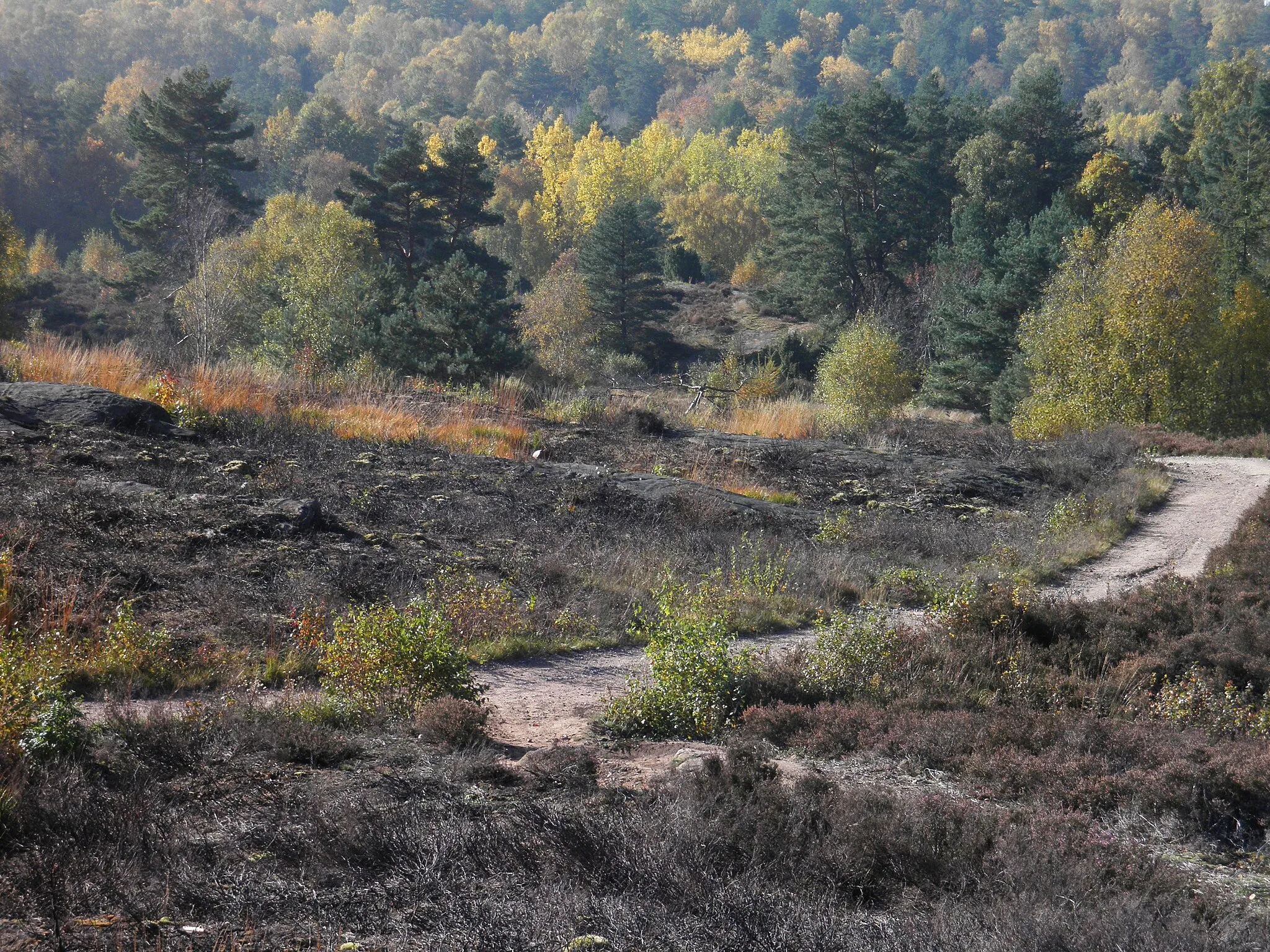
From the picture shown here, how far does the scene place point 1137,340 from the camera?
24.9m

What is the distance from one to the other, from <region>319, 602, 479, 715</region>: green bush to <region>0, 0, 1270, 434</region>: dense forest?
1246 cm

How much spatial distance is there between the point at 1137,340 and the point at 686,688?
912 inches

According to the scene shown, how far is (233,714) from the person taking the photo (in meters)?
4.57

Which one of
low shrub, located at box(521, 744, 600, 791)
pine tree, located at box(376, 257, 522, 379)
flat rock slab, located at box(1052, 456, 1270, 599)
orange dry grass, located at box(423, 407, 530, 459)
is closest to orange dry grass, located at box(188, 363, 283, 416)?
orange dry grass, located at box(423, 407, 530, 459)

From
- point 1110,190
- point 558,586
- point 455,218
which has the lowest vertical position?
point 558,586

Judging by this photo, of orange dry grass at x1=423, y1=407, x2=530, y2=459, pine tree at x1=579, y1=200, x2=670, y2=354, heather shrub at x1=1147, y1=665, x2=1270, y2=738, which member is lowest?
heather shrub at x1=1147, y1=665, x2=1270, y2=738

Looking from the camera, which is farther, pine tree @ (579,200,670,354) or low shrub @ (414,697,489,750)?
pine tree @ (579,200,670,354)

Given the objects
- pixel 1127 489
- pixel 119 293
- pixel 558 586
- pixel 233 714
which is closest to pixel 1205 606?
pixel 558 586

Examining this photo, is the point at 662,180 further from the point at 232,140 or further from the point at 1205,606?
the point at 1205,606

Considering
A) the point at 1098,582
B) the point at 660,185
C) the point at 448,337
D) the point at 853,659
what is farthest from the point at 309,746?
the point at 660,185

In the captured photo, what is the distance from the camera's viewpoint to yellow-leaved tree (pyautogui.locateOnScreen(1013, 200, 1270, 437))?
Answer: 24.9 meters

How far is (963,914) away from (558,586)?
218 inches

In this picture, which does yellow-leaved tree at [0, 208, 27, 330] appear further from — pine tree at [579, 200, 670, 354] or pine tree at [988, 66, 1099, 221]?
pine tree at [988, 66, 1099, 221]

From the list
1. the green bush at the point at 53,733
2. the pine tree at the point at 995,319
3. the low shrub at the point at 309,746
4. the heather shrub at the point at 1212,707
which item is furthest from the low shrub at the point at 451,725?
the pine tree at the point at 995,319
